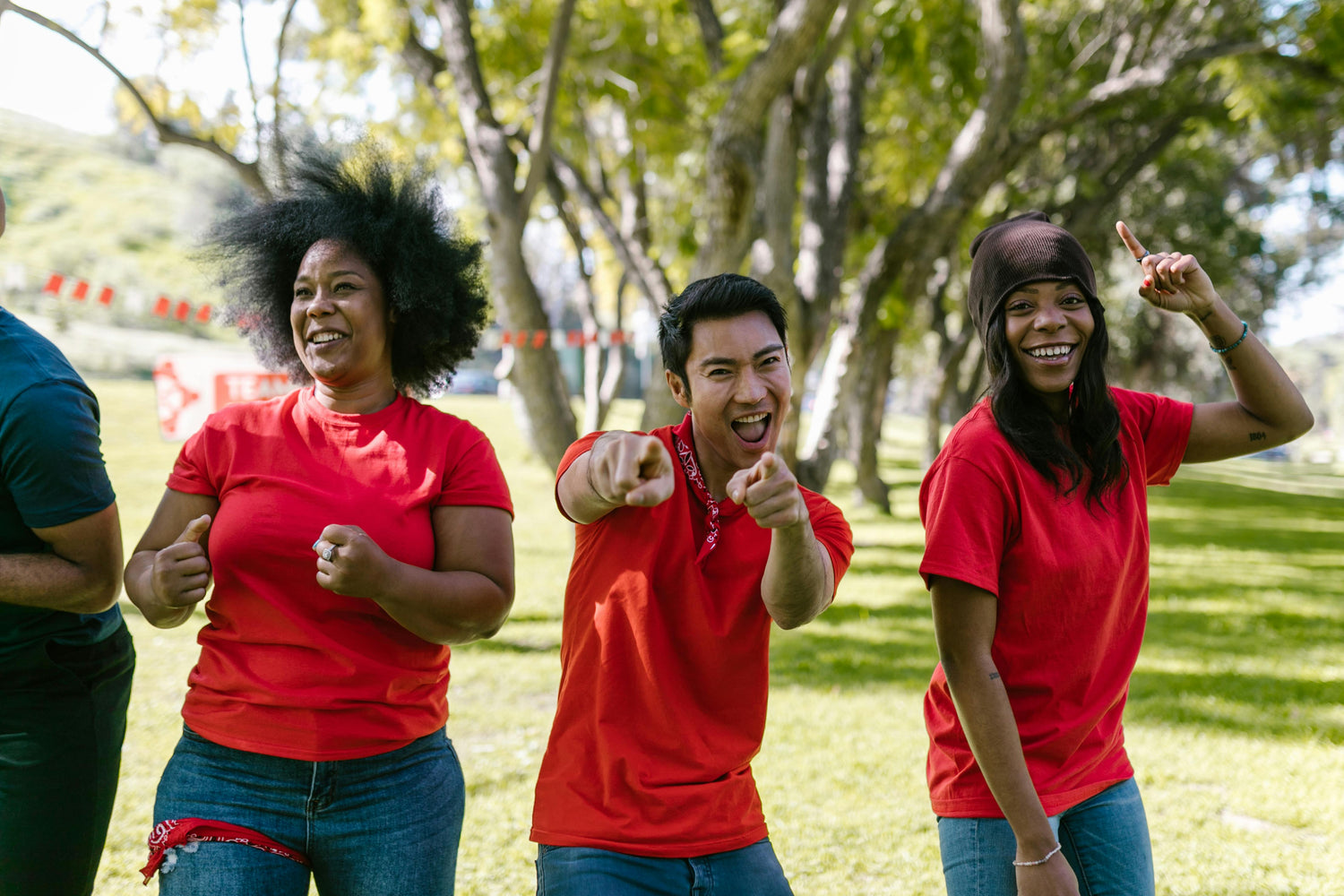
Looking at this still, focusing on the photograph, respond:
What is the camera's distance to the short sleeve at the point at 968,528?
2.20m

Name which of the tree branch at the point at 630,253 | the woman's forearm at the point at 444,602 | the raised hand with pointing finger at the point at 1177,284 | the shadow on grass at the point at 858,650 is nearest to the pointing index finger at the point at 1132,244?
the raised hand with pointing finger at the point at 1177,284

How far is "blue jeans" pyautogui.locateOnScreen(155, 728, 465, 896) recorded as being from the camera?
2201 mm

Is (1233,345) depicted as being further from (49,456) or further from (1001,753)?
(49,456)

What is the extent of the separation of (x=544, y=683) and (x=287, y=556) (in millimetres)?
4900

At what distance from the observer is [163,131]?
23.0ft

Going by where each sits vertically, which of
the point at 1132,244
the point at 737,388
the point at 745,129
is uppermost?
the point at 745,129

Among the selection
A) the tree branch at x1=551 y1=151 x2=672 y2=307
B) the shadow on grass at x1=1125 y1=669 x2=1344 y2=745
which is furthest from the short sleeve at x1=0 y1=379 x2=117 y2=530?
the tree branch at x1=551 y1=151 x2=672 y2=307

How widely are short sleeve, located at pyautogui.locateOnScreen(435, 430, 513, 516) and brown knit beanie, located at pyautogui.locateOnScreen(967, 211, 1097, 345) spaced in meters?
1.20

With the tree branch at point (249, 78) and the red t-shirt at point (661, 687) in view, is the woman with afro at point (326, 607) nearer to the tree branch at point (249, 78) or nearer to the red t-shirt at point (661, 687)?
the red t-shirt at point (661, 687)

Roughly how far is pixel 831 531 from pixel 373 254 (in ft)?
4.33

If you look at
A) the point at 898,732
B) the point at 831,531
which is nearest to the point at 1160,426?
the point at 831,531

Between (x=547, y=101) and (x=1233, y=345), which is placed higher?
(x=547, y=101)

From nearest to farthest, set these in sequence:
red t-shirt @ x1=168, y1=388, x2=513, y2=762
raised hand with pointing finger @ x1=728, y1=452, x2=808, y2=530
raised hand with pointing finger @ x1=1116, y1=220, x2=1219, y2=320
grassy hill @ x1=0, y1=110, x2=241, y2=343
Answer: raised hand with pointing finger @ x1=728, y1=452, x2=808, y2=530 < red t-shirt @ x1=168, y1=388, x2=513, y2=762 < raised hand with pointing finger @ x1=1116, y1=220, x2=1219, y2=320 < grassy hill @ x1=0, y1=110, x2=241, y2=343

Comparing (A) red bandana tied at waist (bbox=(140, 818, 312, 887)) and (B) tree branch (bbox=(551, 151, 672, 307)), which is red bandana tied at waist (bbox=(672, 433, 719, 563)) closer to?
(A) red bandana tied at waist (bbox=(140, 818, 312, 887))
